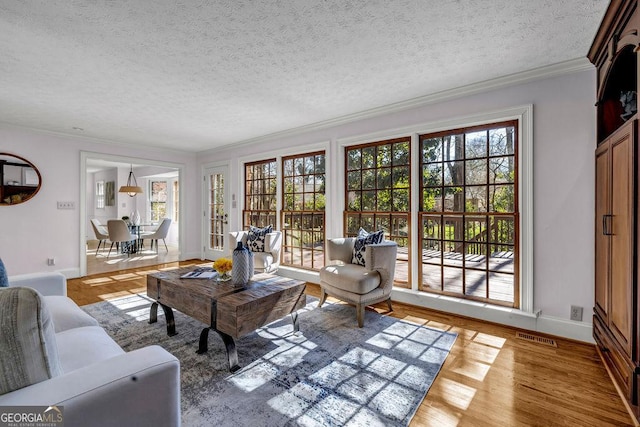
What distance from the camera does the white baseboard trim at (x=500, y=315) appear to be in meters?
2.59

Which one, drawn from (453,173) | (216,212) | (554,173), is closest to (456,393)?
(554,173)

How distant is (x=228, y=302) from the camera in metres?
2.16

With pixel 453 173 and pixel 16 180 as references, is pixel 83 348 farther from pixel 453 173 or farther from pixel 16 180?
pixel 16 180

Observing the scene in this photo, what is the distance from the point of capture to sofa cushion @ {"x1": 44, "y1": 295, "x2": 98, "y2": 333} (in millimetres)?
1769

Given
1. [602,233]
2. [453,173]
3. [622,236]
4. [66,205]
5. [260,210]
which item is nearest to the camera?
[622,236]

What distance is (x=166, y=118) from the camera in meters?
4.05

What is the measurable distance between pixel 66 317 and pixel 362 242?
2636mm

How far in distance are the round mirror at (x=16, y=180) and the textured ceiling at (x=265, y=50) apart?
94 centimetres

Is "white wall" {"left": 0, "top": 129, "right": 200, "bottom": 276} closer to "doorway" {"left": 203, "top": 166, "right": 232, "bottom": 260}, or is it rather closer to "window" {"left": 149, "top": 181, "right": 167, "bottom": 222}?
"doorway" {"left": 203, "top": 166, "right": 232, "bottom": 260}

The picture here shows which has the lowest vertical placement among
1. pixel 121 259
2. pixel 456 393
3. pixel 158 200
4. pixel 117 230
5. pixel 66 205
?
pixel 456 393

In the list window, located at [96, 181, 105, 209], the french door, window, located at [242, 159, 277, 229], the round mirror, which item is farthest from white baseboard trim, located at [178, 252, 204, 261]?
window, located at [96, 181, 105, 209]

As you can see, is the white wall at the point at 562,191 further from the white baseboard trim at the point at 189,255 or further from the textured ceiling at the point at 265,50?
the white baseboard trim at the point at 189,255

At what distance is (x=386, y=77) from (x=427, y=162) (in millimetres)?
1151

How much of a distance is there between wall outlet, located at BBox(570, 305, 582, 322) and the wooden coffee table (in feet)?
7.89
